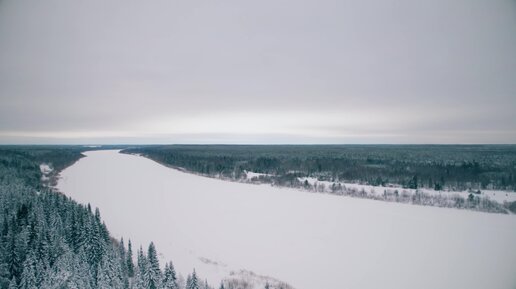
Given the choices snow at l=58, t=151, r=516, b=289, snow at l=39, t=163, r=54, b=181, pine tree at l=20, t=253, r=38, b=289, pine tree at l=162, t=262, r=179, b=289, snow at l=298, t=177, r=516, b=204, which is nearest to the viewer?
pine tree at l=20, t=253, r=38, b=289

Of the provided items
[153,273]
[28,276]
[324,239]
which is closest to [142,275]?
[153,273]

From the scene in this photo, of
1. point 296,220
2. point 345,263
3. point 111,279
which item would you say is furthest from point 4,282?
point 296,220

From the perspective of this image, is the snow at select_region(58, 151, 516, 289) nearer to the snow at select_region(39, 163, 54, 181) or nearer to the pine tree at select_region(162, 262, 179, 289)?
the pine tree at select_region(162, 262, 179, 289)

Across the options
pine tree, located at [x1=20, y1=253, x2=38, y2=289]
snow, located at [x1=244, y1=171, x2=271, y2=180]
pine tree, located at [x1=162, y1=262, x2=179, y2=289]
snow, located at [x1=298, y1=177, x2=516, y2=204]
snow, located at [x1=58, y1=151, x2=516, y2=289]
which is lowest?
snow, located at [x1=58, y1=151, x2=516, y2=289]

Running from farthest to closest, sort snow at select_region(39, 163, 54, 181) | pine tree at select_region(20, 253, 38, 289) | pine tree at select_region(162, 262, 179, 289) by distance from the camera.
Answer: snow at select_region(39, 163, 54, 181) < pine tree at select_region(162, 262, 179, 289) < pine tree at select_region(20, 253, 38, 289)

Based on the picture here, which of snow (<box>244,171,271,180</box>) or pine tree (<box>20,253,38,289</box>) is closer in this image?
pine tree (<box>20,253,38,289</box>)

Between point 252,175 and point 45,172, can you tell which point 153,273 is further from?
point 45,172

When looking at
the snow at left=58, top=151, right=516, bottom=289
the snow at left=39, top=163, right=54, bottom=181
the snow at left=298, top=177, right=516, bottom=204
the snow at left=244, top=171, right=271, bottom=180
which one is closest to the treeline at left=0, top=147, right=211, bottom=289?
the snow at left=58, top=151, right=516, bottom=289

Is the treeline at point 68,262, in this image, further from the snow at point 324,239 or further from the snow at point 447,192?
the snow at point 447,192

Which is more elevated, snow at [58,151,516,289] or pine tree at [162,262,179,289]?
pine tree at [162,262,179,289]
